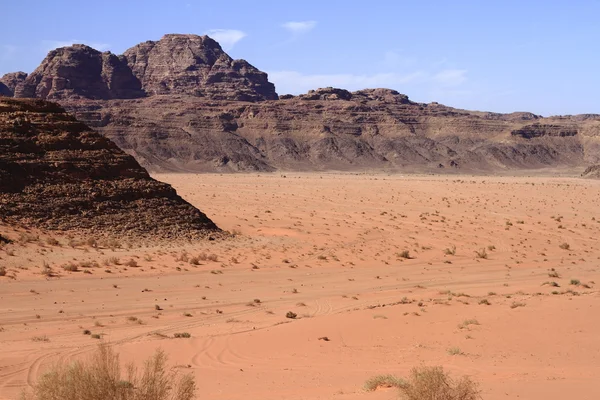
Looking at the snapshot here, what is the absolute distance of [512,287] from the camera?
22.1 metres

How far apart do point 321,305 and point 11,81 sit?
183 meters

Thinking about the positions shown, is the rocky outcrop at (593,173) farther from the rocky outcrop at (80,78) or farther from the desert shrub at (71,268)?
the rocky outcrop at (80,78)

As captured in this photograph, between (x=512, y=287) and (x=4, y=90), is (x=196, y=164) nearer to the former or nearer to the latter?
(x=4, y=90)

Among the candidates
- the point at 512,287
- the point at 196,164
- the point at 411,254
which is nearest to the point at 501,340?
the point at 512,287

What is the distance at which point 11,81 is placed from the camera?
183 m

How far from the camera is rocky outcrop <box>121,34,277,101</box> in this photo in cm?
17862

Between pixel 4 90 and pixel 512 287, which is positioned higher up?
pixel 4 90

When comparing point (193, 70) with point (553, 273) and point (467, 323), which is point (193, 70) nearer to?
point (553, 273)

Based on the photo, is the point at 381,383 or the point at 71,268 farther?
the point at 71,268

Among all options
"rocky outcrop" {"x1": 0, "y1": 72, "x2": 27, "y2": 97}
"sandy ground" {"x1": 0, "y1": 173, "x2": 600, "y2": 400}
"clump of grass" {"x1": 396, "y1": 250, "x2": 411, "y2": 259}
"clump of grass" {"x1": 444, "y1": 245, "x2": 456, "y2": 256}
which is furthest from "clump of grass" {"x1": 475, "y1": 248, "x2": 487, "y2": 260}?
"rocky outcrop" {"x1": 0, "y1": 72, "x2": 27, "y2": 97}

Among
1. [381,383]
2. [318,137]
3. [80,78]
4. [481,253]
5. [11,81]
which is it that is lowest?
[481,253]

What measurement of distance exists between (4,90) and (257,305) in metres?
174

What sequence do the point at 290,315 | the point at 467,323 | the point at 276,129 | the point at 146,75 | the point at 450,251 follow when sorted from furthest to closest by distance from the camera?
1. the point at 146,75
2. the point at 276,129
3. the point at 450,251
4. the point at 290,315
5. the point at 467,323

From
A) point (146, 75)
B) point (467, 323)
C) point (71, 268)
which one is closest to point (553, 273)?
point (467, 323)
